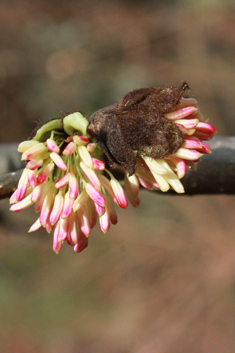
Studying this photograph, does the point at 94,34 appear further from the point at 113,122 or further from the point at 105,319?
the point at 113,122

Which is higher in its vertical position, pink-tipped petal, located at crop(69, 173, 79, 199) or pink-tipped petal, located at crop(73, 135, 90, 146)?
pink-tipped petal, located at crop(73, 135, 90, 146)

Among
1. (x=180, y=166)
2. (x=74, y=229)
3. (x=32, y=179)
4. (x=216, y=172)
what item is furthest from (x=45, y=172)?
(x=216, y=172)

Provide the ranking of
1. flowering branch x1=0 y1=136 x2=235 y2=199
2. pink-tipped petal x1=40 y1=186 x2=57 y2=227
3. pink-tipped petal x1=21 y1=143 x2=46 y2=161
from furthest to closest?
1. flowering branch x1=0 y1=136 x2=235 y2=199
2. pink-tipped petal x1=40 y1=186 x2=57 y2=227
3. pink-tipped petal x1=21 y1=143 x2=46 y2=161

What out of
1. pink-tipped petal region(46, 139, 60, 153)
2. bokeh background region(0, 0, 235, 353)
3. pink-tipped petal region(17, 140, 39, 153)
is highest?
pink-tipped petal region(17, 140, 39, 153)

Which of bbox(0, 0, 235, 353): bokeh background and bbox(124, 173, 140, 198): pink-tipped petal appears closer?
bbox(124, 173, 140, 198): pink-tipped petal

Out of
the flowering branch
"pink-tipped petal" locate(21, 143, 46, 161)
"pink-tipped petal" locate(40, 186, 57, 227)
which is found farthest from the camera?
the flowering branch

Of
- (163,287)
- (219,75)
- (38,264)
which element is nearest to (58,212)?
(38,264)

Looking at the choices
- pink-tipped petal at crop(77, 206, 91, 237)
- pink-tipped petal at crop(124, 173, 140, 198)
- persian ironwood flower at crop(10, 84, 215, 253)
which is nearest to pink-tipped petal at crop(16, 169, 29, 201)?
persian ironwood flower at crop(10, 84, 215, 253)

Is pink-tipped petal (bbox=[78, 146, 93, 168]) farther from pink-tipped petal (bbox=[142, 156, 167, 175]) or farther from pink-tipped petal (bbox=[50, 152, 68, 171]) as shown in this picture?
pink-tipped petal (bbox=[142, 156, 167, 175])
